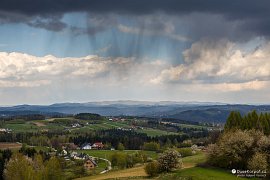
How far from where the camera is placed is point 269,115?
311 ft

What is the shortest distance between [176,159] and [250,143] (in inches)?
591

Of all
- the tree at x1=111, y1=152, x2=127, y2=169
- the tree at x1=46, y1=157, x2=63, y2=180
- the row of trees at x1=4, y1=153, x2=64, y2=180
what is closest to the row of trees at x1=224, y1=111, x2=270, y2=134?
the tree at x1=46, y1=157, x2=63, y2=180

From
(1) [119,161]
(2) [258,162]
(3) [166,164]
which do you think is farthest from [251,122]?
(1) [119,161]

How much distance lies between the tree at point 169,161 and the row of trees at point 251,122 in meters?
22.3

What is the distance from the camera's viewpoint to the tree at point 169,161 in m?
78.2

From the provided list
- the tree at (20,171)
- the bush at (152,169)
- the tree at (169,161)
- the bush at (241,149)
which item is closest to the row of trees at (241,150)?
the bush at (241,149)

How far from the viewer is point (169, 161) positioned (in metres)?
78.6

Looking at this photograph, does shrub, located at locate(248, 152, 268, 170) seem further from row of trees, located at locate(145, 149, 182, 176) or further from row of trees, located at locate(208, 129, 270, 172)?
row of trees, located at locate(145, 149, 182, 176)

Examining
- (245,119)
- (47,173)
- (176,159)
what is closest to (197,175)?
(176,159)

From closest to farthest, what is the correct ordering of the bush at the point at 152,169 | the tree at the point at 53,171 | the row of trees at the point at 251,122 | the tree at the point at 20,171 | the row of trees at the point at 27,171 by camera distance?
1. the bush at the point at 152,169
2. the tree at the point at 20,171
3. the row of trees at the point at 27,171
4. the row of trees at the point at 251,122
5. the tree at the point at 53,171

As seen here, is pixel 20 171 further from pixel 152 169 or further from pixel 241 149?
pixel 241 149

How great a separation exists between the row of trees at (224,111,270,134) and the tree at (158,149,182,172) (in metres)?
22.3

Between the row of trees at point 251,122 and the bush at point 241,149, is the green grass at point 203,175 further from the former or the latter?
the row of trees at point 251,122

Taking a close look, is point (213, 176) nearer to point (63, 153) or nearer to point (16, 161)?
point (16, 161)
